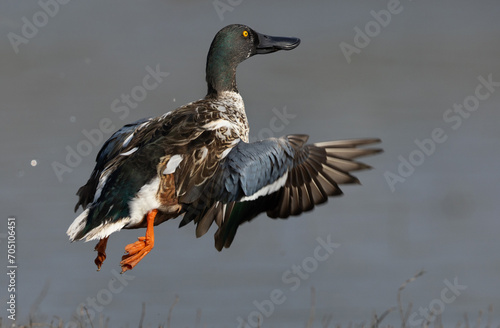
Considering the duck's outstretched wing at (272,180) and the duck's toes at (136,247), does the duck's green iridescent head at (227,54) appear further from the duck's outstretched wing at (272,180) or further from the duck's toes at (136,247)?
the duck's toes at (136,247)

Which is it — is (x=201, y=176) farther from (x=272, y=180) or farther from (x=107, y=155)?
(x=107, y=155)

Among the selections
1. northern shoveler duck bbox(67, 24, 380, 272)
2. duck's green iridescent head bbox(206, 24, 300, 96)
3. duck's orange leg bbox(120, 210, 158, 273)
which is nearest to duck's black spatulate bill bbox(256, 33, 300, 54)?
duck's green iridescent head bbox(206, 24, 300, 96)

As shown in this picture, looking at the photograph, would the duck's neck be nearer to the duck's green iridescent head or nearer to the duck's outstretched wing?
the duck's green iridescent head

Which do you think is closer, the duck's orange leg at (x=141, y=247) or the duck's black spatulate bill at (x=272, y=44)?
the duck's orange leg at (x=141, y=247)

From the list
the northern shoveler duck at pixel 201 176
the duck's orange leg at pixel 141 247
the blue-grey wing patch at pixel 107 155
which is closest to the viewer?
the northern shoveler duck at pixel 201 176

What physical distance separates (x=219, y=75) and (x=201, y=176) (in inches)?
62.2

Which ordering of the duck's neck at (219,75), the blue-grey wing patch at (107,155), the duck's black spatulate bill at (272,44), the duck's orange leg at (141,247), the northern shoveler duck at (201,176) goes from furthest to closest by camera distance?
the duck's black spatulate bill at (272,44), the duck's neck at (219,75), the blue-grey wing patch at (107,155), the duck's orange leg at (141,247), the northern shoveler duck at (201,176)

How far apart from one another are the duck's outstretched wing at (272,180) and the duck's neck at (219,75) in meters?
1.05

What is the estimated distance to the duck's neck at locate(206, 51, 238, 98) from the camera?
26.5ft

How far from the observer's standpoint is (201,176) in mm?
6727

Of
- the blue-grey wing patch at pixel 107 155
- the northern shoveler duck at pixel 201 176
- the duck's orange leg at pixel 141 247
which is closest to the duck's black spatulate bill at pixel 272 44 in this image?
the northern shoveler duck at pixel 201 176

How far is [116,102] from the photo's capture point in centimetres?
1408

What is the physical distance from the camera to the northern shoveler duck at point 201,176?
664 cm

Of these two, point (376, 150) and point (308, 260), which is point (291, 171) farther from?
point (308, 260)
